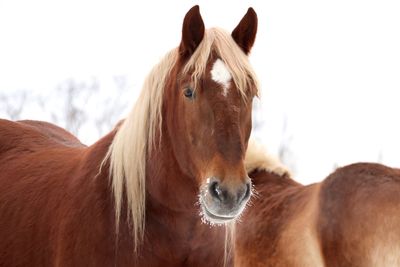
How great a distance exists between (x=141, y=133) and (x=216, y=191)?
2.50 ft

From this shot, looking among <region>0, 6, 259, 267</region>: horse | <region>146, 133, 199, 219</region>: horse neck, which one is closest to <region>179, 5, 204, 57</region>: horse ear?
<region>0, 6, 259, 267</region>: horse

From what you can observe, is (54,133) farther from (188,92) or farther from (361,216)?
(361,216)

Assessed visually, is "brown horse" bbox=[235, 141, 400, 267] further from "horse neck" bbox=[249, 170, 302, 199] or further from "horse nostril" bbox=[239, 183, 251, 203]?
"horse nostril" bbox=[239, 183, 251, 203]

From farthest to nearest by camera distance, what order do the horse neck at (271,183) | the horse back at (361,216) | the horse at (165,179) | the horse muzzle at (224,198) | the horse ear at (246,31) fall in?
the horse neck at (271,183) → the horse back at (361,216) → the horse ear at (246,31) → the horse at (165,179) → the horse muzzle at (224,198)

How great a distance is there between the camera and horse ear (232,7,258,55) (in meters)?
3.43

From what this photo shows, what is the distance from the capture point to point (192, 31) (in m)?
3.22

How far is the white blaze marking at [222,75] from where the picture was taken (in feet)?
9.90

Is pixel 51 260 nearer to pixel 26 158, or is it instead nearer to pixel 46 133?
pixel 26 158

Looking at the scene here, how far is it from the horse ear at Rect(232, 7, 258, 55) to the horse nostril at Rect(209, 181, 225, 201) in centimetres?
96

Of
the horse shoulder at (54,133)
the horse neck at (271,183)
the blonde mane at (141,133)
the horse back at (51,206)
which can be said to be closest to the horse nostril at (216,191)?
the blonde mane at (141,133)

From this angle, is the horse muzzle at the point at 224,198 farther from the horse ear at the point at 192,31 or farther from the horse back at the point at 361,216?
the horse back at the point at 361,216

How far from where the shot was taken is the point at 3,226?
376 centimetres

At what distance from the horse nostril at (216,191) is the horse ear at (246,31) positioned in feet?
3.14

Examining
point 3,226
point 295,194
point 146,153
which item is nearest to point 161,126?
point 146,153
